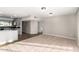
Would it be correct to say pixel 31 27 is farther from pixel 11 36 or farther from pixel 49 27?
pixel 11 36

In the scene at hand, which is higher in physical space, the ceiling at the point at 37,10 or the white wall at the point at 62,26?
the ceiling at the point at 37,10

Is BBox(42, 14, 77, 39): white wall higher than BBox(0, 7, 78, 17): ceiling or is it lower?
lower

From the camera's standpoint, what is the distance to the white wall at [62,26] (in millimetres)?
8188

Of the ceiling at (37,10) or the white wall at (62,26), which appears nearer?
the ceiling at (37,10)

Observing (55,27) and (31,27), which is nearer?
(55,27)

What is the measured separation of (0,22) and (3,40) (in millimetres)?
4334

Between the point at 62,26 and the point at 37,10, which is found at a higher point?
the point at 37,10

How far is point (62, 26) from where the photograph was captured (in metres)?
9.16

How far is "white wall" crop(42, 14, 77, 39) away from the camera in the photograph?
26.9 feet

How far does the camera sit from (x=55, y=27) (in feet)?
32.9

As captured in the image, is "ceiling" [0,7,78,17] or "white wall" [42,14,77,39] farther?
"white wall" [42,14,77,39]

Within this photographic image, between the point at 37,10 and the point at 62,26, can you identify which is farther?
the point at 62,26
